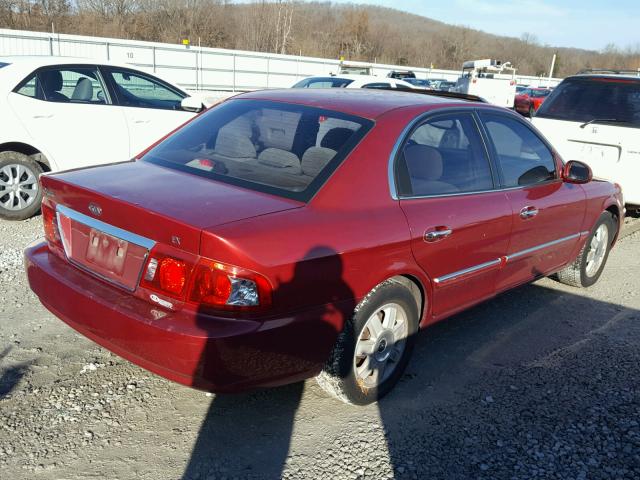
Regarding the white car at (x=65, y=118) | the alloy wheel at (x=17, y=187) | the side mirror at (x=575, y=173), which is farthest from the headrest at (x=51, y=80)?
the side mirror at (x=575, y=173)

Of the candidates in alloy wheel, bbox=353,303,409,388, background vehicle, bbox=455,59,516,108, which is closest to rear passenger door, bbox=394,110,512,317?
alloy wheel, bbox=353,303,409,388

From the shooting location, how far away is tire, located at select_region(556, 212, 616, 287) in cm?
550

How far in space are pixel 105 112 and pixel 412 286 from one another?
4.82m

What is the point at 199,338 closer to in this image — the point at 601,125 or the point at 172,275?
the point at 172,275

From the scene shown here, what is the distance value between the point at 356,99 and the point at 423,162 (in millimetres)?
588

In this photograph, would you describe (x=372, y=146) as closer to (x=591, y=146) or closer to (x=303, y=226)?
(x=303, y=226)

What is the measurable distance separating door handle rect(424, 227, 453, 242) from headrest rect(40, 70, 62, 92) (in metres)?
4.97

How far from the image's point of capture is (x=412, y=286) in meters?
3.46

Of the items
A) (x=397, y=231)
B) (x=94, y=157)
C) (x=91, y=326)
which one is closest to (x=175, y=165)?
(x=91, y=326)

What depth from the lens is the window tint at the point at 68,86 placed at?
21.5 ft

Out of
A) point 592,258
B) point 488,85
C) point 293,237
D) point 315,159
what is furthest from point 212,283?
point 488,85

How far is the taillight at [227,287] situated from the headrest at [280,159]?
82cm

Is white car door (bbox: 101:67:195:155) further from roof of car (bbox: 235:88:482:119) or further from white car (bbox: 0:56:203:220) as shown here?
roof of car (bbox: 235:88:482:119)

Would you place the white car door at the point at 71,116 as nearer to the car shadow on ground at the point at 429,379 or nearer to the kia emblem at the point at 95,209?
the kia emblem at the point at 95,209
